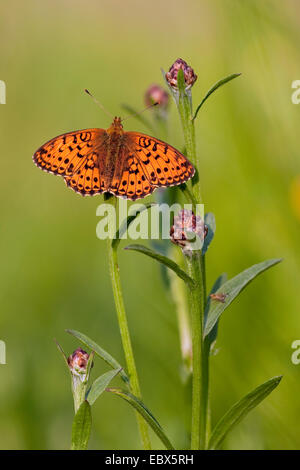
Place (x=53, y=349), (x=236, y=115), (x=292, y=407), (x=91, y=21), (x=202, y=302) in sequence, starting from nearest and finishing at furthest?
(x=202, y=302)
(x=292, y=407)
(x=53, y=349)
(x=236, y=115)
(x=91, y=21)

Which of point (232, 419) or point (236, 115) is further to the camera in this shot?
point (236, 115)

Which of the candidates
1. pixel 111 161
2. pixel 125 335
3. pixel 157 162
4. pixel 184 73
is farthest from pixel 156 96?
pixel 125 335

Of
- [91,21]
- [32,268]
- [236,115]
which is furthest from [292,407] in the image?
[91,21]

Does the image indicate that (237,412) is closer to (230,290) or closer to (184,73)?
(230,290)

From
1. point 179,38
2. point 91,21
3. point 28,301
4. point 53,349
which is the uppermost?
point 91,21

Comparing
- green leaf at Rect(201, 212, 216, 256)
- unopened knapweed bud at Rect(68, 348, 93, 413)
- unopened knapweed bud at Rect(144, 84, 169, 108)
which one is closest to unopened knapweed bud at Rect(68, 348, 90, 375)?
unopened knapweed bud at Rect(68, 348, 93, 413)

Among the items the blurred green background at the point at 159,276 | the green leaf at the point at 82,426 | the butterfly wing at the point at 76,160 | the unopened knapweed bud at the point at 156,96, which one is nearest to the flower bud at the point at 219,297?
the green leaf at the point at 82,426
